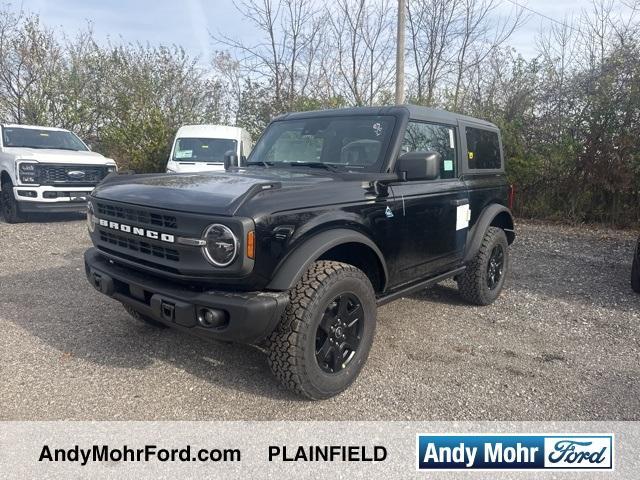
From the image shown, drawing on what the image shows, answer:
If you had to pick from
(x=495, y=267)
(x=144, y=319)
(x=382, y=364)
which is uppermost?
(x=495, y=267)

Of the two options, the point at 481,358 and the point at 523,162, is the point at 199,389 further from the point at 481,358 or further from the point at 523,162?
the point at 523,162

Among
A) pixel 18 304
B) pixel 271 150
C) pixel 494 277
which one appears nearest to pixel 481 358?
pixel 494 277

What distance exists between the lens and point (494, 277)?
5.03 m

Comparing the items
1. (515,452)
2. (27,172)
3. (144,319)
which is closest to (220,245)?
(144,319)

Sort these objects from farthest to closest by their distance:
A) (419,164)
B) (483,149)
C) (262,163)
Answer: (483,149) < (262,163) < (419,164)

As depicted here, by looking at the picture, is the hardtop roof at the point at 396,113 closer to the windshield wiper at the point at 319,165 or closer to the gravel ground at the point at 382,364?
→ the windshield wiper at the point at 319,165

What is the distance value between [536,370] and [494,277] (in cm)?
173

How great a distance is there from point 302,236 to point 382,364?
4.39ft

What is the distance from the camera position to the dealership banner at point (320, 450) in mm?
2326

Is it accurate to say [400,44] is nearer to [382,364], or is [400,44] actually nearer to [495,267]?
[495,267]

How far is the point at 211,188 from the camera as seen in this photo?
2836mm

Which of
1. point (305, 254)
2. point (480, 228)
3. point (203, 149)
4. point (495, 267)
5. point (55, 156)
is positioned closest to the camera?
point (305, 254)

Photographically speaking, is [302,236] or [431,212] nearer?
[302,236]

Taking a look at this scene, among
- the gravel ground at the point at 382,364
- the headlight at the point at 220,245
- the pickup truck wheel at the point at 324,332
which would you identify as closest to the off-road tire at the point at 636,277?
the gravel ground at the point at 382,364
